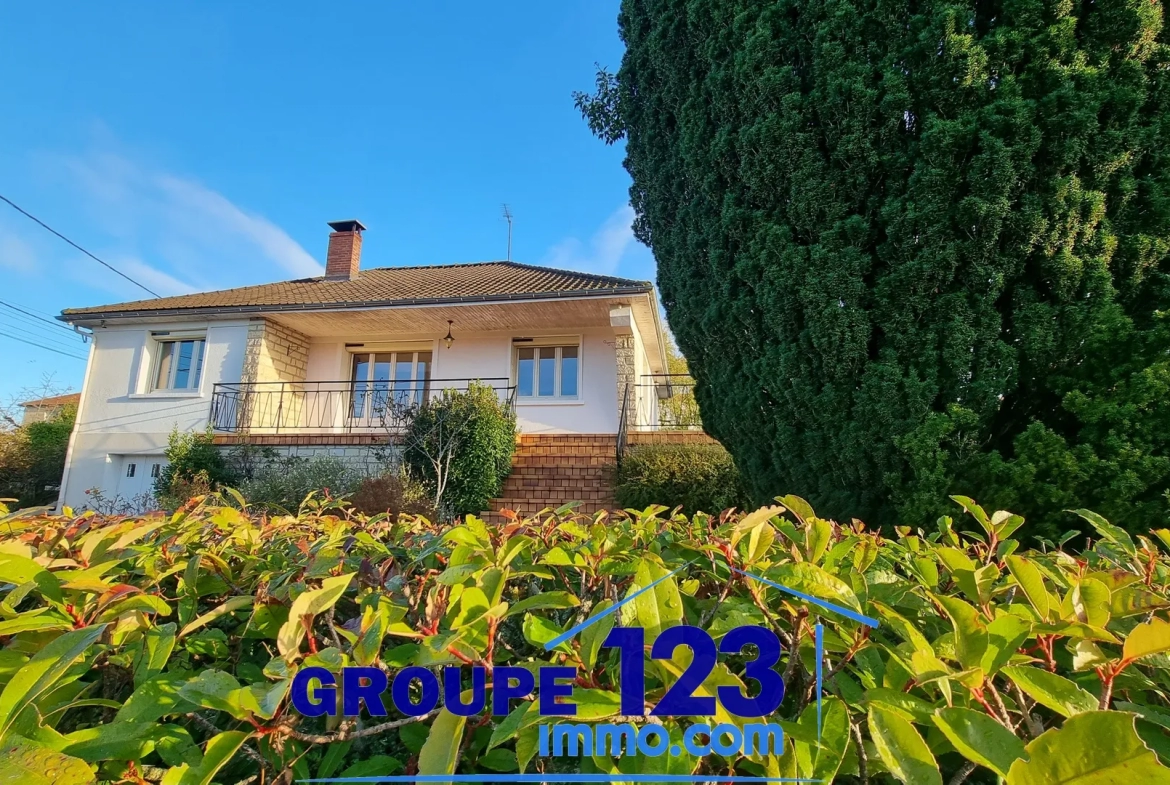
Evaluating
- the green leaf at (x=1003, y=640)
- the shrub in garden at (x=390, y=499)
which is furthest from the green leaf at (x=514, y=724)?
the shrub in garden at (x=390, y=499)

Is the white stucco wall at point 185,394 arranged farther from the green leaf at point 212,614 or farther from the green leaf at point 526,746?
the green leaf at point 526,746

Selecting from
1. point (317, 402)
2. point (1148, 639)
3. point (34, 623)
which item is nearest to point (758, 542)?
point (1148, 639)

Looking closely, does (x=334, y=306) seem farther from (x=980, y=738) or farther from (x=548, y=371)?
(x=980, y=738)

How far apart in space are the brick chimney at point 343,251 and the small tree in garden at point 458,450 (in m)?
7.16

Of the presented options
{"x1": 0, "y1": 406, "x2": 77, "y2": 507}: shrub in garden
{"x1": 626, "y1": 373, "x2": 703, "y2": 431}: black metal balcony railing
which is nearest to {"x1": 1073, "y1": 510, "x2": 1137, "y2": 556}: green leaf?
{"x1": 626, "y1": 373, "x2": 703, "y2": 431}: black metal balcony railing

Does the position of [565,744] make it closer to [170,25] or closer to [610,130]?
[610,130]

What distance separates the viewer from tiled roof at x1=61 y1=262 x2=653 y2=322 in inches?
441

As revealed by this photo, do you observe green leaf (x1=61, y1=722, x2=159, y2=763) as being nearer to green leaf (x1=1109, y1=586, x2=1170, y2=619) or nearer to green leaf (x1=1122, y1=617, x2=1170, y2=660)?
green leaf (x1=1122, y1=617, x2=1170, y2=660)

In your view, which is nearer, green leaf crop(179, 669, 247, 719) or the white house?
green leaf crop(179, 669, 247, 719)

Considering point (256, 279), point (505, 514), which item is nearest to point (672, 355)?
point (256, 279)

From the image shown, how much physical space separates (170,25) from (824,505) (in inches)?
615

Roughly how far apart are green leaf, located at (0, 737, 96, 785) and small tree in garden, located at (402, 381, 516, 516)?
8.29 metres

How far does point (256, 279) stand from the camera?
597 inches

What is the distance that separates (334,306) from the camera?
1138cm
